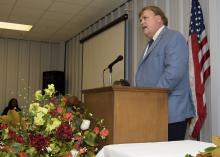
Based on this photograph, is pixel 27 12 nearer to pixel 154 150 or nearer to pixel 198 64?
pixel 198 64

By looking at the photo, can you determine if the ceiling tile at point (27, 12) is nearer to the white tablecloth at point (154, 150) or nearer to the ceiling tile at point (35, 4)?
the ceiling tile at point (35, 4)

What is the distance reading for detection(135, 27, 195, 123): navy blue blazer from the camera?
6.13 feet

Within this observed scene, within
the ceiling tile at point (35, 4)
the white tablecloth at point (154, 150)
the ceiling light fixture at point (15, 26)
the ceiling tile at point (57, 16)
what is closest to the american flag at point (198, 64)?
the white tablecloth at point (154, 150)

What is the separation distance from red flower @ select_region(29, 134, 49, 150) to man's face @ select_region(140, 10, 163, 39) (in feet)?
4.57

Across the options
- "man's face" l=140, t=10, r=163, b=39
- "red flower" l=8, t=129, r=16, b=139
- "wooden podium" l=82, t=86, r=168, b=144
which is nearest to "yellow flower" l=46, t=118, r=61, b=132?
"red flower" l=8, t=129, r=16, b=139

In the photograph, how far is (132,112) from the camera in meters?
1.48

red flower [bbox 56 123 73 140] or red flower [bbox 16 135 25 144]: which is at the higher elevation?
red flower [bbox 56 123 73 140]

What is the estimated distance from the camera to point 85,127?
1209mm

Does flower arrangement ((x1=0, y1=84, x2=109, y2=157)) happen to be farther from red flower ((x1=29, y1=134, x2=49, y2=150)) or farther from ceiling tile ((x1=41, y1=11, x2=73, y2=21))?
ceiling tile ((x1=41, y1=11, x2=73, y2=21))

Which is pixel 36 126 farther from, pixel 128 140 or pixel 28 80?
pixel 28 80

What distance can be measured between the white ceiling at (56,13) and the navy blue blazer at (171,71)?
2.46 meters

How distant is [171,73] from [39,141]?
1025mm

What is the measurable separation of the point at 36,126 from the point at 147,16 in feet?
4.62

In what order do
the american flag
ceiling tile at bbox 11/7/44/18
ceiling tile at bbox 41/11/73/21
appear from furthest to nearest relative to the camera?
ceiling tile at bbox 41/11/73/21 < ceiling tile at bbox 11/7/44/18 < the american flag
